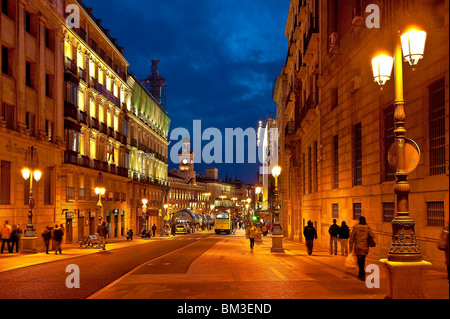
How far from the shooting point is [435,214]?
15.3 m

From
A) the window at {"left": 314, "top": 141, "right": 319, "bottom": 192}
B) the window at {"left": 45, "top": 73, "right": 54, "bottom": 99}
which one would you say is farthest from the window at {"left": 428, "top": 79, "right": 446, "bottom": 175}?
the window at {"left": 45, "top": 73, "right": 54, "bottom": 99}

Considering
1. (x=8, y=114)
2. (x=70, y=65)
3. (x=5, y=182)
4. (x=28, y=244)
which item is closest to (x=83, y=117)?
(x=70, y=65)

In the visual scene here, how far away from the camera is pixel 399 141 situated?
9641mm

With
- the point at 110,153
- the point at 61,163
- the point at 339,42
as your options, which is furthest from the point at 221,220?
the point at 339,42

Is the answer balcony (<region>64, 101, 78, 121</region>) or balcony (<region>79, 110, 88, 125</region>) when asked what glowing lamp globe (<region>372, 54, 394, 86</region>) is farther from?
balcony (<region>79, 110, 88, 125</region>)

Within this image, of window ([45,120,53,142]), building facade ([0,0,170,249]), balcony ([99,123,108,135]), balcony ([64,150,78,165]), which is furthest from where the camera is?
balcony ([99,123,108,135])

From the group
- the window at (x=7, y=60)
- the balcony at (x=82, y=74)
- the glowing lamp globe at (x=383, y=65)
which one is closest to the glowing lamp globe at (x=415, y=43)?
the glowing lamp globe at (x=383, y=65)

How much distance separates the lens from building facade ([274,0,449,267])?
49.9 feet

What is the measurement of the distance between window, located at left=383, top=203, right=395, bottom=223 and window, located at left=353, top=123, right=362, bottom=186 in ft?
13.1

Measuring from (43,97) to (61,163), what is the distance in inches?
217

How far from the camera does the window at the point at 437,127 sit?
15070 millimetres

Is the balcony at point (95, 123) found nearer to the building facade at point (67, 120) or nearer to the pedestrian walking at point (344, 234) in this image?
the building facade at point (67, 120)

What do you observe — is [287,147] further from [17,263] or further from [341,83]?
[17,263]

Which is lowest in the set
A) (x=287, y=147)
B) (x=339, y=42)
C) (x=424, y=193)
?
(x=424, y=193)
